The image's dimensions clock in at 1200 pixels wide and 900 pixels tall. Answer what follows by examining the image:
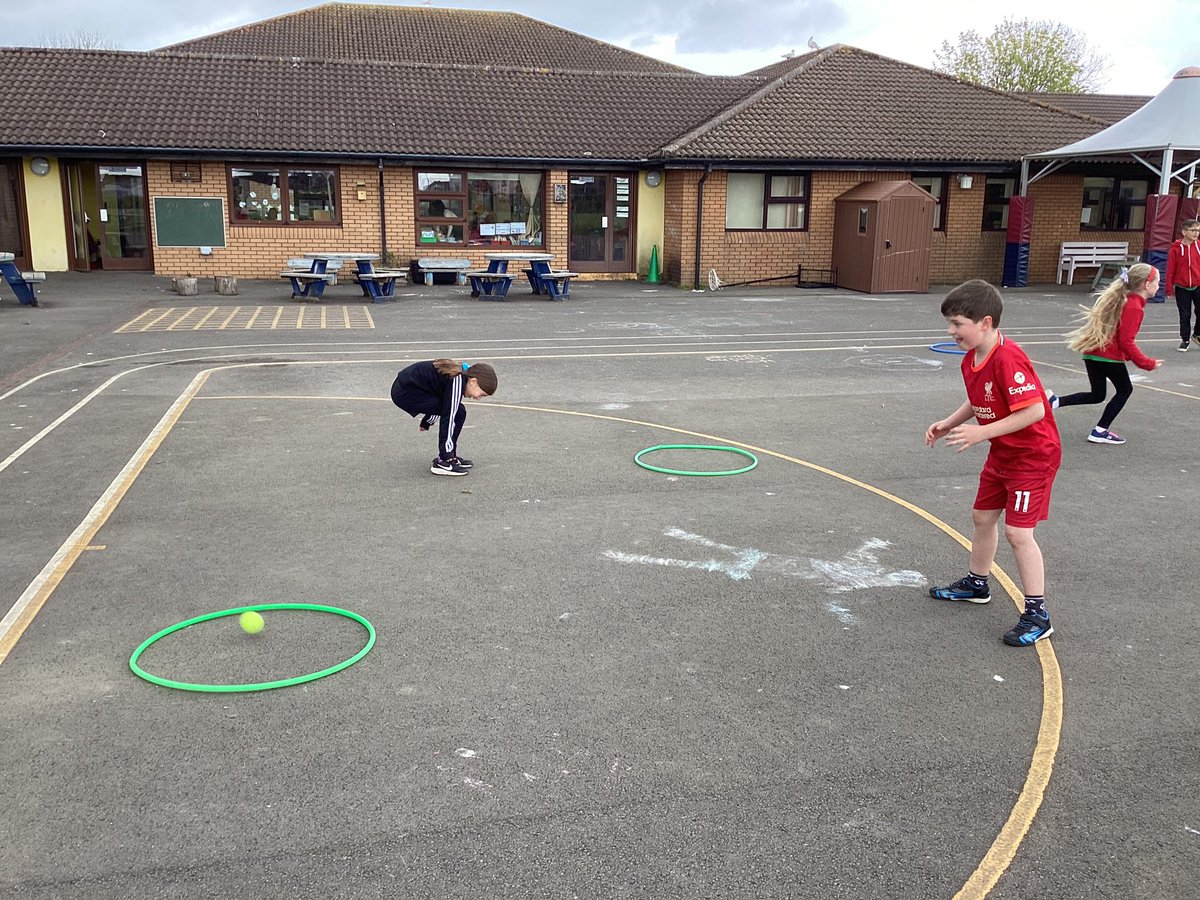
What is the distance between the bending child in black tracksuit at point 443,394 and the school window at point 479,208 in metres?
18.8

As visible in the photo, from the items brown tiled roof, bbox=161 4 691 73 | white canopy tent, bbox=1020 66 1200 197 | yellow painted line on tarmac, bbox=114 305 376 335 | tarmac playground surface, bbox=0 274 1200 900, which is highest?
brown tiled roof, bbox=161 4 691 73

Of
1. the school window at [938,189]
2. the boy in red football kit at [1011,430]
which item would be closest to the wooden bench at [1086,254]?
the school window at [938,189]

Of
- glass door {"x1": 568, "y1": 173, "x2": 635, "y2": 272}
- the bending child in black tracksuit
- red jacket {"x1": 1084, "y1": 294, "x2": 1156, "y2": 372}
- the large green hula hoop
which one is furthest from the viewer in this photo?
glass door {"x1": 568, "y1": 173, "x2": 635, "y2": 272}

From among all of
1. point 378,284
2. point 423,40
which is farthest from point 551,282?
point 423,40

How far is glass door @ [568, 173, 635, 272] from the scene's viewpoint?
26391 mm

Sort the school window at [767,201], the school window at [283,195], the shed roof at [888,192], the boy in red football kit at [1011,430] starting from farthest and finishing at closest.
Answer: the school window at [767,201]
the school window at [283,195]
the shed roof at [888,192]
the boy in red football kit at [1011,430]

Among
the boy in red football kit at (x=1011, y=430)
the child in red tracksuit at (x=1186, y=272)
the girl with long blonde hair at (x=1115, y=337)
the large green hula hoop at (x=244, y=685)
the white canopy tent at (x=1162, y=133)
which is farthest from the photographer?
the white canopy tent at (x=1162, y=133)

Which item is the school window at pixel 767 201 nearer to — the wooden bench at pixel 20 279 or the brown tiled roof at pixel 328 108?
the brown tiled roof at pixel 328 108

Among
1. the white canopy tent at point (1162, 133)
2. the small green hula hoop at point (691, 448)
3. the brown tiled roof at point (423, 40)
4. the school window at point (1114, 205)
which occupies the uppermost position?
the brown tiled roof at point (423, 40)

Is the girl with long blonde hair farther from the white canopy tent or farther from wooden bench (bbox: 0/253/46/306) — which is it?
wooden bench (bbox: 0/253/46/306)

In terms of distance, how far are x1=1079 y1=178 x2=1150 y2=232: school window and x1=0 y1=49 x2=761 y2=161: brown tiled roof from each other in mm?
10082

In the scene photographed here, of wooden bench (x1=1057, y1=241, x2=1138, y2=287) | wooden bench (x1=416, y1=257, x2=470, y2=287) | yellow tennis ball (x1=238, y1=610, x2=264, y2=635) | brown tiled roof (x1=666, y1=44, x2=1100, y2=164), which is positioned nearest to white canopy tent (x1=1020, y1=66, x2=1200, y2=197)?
brown tiled roof (x1=666, y1=44, x2=1100, y2=164)

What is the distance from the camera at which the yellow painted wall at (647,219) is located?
26578mm

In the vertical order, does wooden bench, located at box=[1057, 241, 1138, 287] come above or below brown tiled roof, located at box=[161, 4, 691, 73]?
below
